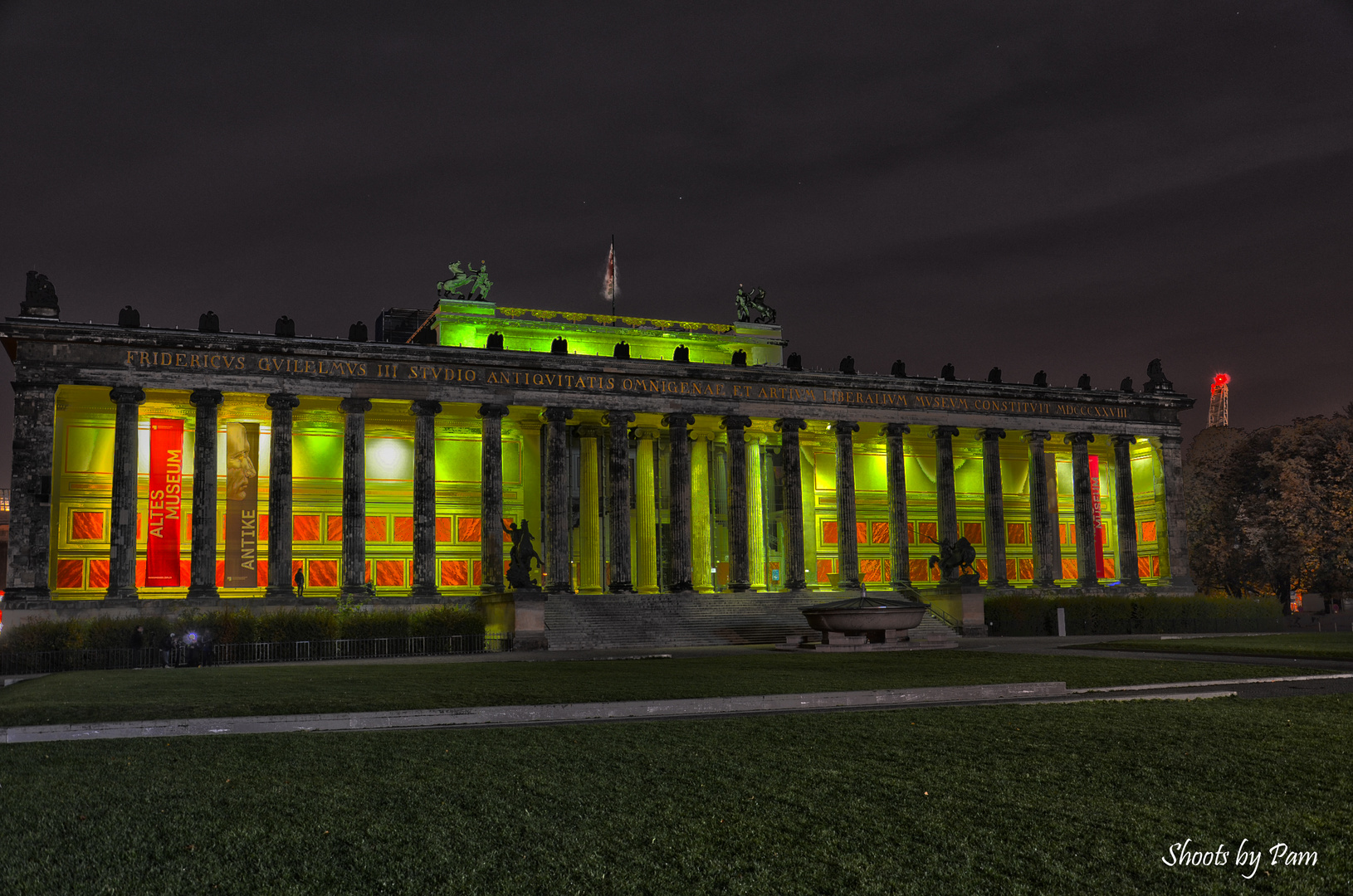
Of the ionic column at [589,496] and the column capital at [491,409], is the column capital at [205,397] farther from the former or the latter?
the ionic column at [589,496]

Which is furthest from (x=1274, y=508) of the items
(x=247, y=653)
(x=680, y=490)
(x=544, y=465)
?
(x=247, y=653)

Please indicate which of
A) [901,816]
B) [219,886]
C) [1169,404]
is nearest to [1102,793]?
[901,816]

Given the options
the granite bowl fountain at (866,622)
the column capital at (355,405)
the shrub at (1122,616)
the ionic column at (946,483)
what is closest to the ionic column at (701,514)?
the ionic column at (946,483)

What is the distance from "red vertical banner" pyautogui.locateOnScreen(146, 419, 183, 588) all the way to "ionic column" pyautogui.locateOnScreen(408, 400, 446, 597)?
11.6 metres

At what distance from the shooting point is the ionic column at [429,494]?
172 feet

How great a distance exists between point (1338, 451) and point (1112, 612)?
2549 cm

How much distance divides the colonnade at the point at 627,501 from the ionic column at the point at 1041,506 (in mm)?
101

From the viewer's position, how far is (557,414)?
5522 cm

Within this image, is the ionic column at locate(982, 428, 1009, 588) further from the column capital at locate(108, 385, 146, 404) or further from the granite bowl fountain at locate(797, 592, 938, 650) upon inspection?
the column capital at locate(108, 385, 146, 404)

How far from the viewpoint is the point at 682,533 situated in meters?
56.9

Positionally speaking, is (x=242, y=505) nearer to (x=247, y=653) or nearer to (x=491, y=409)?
(x=491, y=409)

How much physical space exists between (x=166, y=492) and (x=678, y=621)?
26.4m

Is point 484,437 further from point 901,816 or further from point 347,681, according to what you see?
point 901,816

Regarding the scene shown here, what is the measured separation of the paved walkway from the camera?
1619 centimetres
